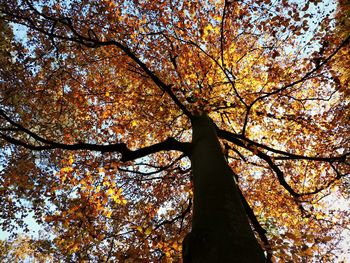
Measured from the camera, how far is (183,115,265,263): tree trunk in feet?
8.05

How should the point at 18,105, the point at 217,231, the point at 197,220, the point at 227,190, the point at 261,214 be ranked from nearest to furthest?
the point at 217,231, the point at 197,220, the point at 227,190, the point at 18,105, the point at 261,214

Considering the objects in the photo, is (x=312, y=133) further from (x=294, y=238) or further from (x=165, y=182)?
(x=294, y=238)

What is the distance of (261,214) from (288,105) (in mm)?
4591

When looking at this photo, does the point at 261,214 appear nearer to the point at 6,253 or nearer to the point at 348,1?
the point at 348,1

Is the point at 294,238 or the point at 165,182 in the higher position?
the point at 165,182

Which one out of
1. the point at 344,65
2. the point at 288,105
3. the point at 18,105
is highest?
the point at 344,65

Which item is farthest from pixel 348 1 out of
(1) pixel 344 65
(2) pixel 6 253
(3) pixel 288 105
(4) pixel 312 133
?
(2) pixel 6 253

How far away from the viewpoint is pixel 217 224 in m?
2.81

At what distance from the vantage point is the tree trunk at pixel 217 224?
8.05ft

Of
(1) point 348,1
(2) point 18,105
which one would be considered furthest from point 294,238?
(1) point 348,1

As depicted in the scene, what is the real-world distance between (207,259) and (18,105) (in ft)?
33.6

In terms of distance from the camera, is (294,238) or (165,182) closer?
(294,238)

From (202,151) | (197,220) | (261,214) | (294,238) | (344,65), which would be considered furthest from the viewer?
(344,65)

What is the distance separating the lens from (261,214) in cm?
1089
